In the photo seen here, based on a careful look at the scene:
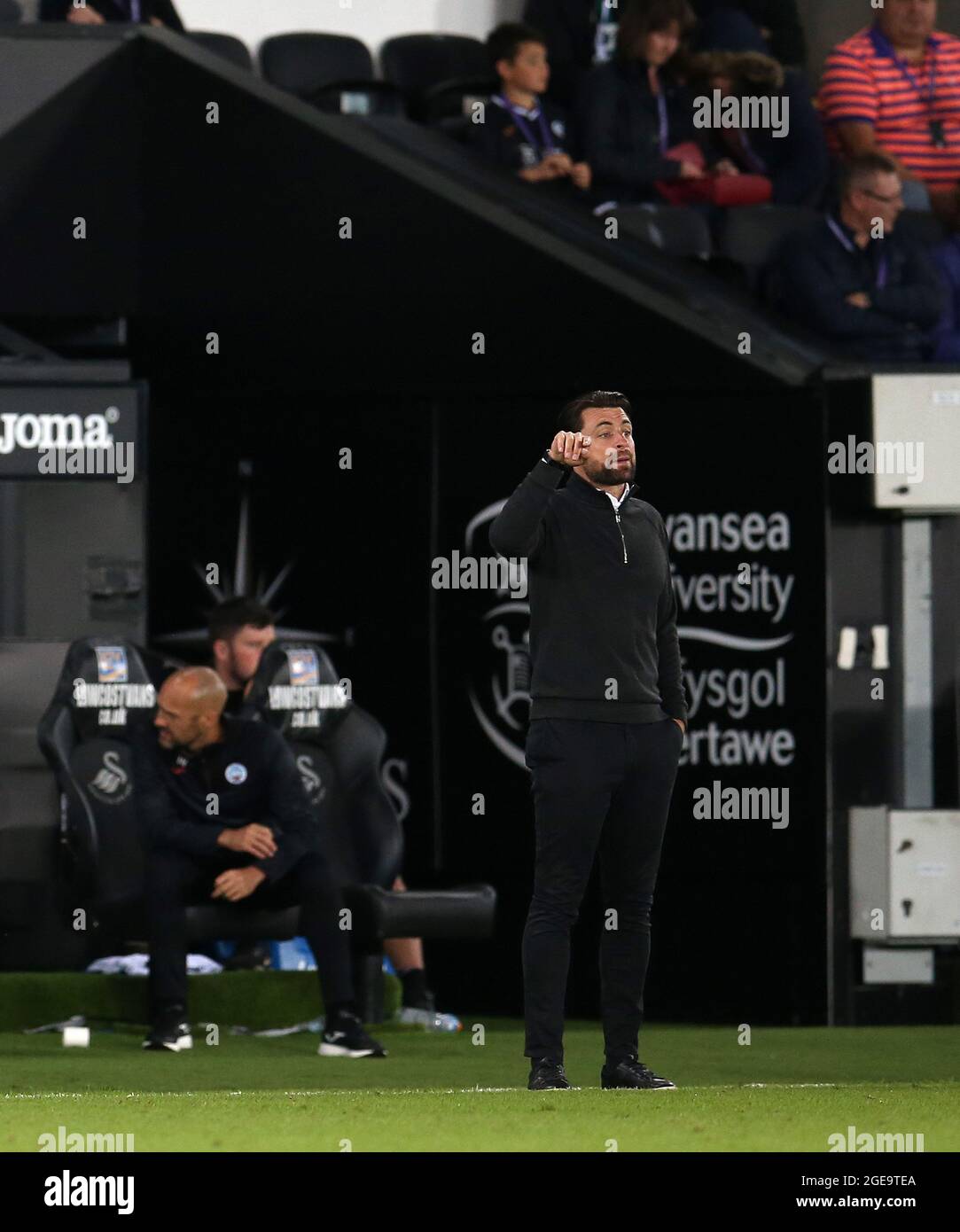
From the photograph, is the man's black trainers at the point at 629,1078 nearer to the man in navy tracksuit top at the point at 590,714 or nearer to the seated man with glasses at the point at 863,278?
the man in navy tracksuit top at the point at 590,714

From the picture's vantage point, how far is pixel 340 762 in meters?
9.80

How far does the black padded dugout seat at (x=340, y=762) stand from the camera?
9.53m

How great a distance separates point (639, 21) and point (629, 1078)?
618 centimetres

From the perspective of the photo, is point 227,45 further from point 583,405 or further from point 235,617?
point 583,405

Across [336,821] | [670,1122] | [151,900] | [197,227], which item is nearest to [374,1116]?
[670,1122]

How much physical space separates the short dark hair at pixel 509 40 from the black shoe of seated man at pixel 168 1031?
4.54 metres

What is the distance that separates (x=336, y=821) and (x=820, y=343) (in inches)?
101

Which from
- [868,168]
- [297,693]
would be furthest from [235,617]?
[868,168]

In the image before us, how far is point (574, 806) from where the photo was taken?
6289 mm

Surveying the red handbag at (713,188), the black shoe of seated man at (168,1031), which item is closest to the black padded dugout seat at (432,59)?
the red handbag at (713,188)

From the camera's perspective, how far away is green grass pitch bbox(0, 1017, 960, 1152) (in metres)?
5.41

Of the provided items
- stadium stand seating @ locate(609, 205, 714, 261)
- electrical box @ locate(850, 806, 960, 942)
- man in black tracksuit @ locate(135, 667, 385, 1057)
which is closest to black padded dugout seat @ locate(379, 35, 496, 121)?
stadium stand seating @ locate(609, 205, 714, 261)

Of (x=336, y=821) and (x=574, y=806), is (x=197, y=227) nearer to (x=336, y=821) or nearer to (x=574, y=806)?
(x=336, y=821)

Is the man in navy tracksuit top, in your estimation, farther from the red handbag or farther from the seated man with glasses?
the red handbag
